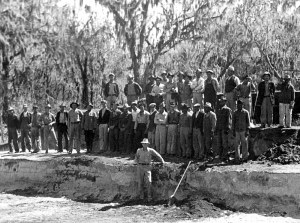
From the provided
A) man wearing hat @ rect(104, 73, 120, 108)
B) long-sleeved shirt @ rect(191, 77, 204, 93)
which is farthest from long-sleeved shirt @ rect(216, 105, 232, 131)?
man wearing hat @ rect(104, 73, 120, 108)

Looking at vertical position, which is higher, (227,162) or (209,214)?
(227,162)

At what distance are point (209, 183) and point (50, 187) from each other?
679cm

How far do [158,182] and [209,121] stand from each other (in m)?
2.64

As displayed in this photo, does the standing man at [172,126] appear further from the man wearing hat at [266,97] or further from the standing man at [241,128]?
the man wearing hat at [266,97]

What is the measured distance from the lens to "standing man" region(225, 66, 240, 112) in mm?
18328

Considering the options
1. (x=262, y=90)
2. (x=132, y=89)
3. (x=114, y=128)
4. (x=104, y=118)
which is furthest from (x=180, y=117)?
(x=104, y=118)

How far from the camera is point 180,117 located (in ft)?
60.5

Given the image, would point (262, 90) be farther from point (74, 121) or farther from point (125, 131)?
point (74, 121)

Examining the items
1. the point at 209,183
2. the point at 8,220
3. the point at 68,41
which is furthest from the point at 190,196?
the point at 68,41

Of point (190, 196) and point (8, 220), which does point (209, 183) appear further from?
point (8, 220)

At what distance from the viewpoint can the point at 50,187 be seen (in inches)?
834

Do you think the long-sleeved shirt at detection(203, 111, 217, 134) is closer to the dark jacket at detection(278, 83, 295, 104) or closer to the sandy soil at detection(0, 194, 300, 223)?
the dark jacket at detection(278, 83, 295, 104)

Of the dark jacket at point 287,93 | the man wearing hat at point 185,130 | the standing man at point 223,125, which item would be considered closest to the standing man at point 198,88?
the man wearing hat at point 185,130

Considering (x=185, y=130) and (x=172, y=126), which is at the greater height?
(x=172, y=126)
